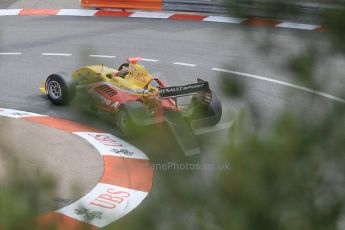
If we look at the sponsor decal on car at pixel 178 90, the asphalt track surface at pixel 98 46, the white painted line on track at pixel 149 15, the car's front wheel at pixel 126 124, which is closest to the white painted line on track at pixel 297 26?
the car's front wheel at pixel 126 124

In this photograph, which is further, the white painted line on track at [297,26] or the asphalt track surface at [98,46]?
the asphalt track surface at [98,46]

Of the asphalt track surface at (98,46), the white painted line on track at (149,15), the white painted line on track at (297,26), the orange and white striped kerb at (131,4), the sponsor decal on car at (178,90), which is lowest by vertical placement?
the asphalt track surface at (98,46)

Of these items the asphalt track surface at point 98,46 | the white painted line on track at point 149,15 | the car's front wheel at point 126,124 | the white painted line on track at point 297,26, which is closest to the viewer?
the car's front wheel at point 126,124

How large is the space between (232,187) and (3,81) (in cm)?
1300

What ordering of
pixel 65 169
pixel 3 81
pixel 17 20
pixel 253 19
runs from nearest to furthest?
pixel 253 19
pixel 65 169
pixel 3 81
pixel 17 20

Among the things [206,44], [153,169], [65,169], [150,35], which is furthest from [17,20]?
[153,169]

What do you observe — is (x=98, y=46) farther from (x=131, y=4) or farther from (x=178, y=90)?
(x=131, y=4)

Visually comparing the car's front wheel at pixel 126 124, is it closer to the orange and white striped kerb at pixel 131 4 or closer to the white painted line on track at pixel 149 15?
the white painted line on track at pixel 149 15

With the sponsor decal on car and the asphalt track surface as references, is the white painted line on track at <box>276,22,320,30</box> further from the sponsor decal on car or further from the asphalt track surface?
the sponsor decal on car

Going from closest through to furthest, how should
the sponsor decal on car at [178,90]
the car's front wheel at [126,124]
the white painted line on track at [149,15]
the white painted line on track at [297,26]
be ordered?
the car's front wheel at [126,124] → the white painted line on track at [297,26] → the sponsor decal on car at [178,90] → the white painted line on track at [149,15]

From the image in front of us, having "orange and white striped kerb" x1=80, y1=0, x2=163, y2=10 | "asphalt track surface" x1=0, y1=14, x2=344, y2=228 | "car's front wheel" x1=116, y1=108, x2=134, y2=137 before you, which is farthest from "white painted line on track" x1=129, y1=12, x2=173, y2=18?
"car's front wheel" x1=116, y1=108, x2=134, y2=137

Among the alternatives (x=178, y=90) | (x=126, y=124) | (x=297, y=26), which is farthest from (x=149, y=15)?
(x=297, y=26)

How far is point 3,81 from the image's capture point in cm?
1488

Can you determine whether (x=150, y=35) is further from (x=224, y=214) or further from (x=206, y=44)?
(x=224, y=214)
